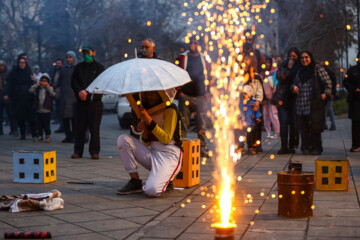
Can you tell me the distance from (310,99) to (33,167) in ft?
19.7

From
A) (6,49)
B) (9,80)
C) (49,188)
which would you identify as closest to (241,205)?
(49,188)

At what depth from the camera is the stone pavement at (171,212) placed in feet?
20.0

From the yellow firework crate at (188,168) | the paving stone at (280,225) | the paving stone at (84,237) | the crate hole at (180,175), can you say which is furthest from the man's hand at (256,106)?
the paving stone at (84,237)

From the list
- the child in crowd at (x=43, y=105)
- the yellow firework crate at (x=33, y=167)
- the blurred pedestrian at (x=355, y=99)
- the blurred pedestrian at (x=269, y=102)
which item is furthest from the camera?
the blurred pedestrian at (x=269, y=102)

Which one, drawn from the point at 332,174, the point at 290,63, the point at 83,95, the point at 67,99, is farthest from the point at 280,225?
the point at 67,99

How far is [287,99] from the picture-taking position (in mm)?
13828

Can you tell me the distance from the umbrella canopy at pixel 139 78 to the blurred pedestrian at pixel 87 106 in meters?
4.62

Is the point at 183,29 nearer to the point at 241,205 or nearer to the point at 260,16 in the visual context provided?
the point at 260,16

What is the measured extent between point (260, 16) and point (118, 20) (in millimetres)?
19217

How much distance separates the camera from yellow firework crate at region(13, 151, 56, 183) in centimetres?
937

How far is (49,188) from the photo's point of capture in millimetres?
8938

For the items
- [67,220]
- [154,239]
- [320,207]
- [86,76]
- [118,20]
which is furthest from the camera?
[118,20]

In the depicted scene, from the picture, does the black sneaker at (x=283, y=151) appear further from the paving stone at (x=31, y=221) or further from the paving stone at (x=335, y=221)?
the paving stone at (x=31, y=221)

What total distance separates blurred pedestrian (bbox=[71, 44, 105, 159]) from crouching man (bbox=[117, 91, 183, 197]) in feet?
13.9
